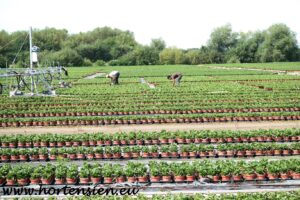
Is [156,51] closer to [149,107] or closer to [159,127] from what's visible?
[149,107]

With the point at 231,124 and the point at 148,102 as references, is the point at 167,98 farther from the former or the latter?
the point at 231,124

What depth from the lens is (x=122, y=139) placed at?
21844mm

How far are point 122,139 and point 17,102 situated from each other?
71.4ft

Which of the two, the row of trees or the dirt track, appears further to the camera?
the row of trees

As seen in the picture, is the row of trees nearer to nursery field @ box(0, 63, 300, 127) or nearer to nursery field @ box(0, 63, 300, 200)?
nursery field @ box(0, 63, 300, 127)

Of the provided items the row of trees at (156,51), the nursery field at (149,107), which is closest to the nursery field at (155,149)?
the nursery field at (149,107)

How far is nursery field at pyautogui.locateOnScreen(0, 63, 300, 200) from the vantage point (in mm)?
15055

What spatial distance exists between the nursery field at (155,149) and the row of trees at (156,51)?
88165mm

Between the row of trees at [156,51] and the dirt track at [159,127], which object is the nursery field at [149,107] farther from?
the row of trees at [156,51]

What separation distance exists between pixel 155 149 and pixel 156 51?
129 metres

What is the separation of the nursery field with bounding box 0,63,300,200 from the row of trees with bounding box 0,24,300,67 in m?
88.2

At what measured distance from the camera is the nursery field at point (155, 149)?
15055mm

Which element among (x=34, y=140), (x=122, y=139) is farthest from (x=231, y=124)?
(x=34, y=140)

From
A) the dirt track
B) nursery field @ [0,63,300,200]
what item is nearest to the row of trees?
nursery field @ [0,63,300,200]
